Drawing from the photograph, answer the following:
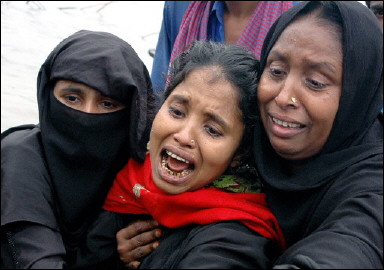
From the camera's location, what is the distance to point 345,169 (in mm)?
1566

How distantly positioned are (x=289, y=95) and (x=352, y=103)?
189 mm

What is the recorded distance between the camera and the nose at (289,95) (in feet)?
5.34

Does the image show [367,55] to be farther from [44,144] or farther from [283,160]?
[44,144]

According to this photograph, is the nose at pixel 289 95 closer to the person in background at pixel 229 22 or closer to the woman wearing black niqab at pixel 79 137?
the woman wearing black niqab at pixel 79 137

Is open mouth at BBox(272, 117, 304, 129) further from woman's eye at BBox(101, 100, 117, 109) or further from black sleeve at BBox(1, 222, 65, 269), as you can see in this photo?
black sleeve at BBox(1, 222, 65, 269)

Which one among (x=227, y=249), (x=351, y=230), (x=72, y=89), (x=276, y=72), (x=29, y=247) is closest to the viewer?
(x=351, y=230)

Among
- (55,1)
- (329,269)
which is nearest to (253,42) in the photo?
(329,269)

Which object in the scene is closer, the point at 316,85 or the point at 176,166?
the point at 316,85

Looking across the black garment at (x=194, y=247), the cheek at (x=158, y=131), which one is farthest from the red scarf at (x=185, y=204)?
the cheek at (x=158, y=131)

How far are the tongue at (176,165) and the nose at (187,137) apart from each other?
0.08 metres

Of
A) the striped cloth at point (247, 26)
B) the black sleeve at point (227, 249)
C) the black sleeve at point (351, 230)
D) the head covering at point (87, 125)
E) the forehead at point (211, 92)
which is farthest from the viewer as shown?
the striped cloth at point (247, 26)

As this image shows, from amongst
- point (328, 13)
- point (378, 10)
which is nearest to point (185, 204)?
point (328, 13)

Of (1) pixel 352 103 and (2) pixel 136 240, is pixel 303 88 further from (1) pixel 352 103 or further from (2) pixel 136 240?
(2) pixel 136 240

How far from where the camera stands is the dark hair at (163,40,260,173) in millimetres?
1837
